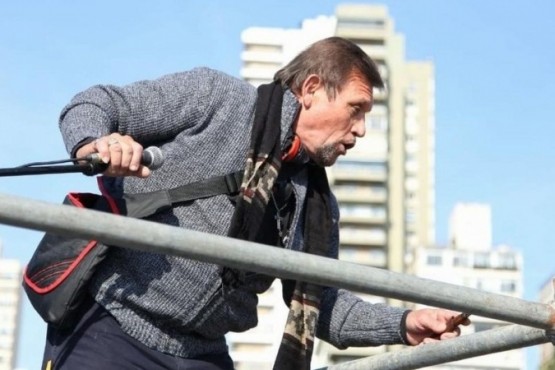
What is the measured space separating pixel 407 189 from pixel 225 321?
106 m

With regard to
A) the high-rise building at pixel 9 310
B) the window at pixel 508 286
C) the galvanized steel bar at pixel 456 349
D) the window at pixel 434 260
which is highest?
the high-rise building at pixel 9 310

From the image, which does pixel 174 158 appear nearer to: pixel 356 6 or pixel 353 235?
pixel 353 235

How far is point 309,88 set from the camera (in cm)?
485

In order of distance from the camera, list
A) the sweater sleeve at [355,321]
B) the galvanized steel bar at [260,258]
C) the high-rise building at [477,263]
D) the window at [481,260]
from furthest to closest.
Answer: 1. the window at [481,260]
2. the high-rise building at [477,263]
3. the sweater sleeve at [355,321]
4. the galvanized steel bar at [260,258]

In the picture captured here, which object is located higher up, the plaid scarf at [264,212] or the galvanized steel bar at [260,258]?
the plaid scarf at [264,212]

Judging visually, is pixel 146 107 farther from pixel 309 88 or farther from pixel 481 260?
pixel 481 260

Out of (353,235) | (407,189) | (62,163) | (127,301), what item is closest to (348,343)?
(127,301)

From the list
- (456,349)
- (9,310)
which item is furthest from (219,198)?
(9,310)

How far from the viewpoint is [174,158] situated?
179 inches

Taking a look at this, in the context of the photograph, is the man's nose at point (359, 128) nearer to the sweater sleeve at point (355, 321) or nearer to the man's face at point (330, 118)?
the man's face at point (330, 118)

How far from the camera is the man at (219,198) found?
14.5 ft

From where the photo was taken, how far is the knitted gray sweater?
4426 millimetres

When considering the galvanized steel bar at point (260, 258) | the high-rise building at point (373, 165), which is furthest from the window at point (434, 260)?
the galvanized steel bar at point (260, 258)

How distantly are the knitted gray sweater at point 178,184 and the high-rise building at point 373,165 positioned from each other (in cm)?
7774
